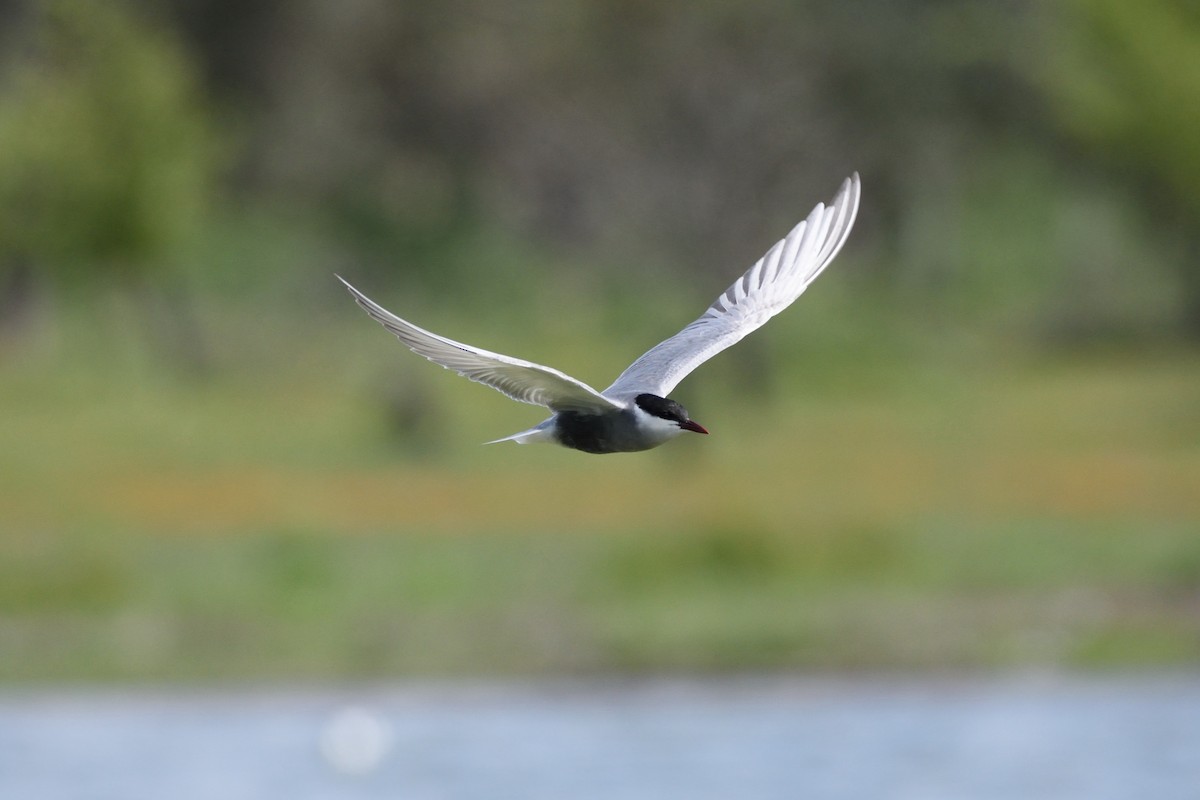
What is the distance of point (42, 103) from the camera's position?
37281 millimetres

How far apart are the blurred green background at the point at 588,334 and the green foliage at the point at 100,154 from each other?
0.27 feet

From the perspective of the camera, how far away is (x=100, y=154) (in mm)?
36156

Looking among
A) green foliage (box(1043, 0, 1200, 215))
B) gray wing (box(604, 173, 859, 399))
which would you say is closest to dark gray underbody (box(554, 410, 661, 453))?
gray wing (box(604, 173, 859, 399))

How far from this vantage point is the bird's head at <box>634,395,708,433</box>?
23.7 feet

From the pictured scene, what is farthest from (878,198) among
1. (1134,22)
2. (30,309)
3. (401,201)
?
(30,309)

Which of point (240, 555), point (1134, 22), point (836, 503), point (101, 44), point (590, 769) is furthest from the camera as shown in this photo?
point (101, 44)

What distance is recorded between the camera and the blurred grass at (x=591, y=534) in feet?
73.5

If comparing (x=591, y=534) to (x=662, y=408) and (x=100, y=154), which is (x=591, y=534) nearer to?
(x=100, y=154)

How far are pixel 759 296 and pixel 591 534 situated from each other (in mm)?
16543

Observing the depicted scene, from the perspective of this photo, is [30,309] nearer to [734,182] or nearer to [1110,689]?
[734,182]

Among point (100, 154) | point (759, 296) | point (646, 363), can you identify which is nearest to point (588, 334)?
point (100, 154)

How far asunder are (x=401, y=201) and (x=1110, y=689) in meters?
27.2

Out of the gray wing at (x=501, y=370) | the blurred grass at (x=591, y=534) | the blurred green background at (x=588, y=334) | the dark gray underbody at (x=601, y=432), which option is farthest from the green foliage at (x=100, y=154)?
the gray wing at (x=501, y=370)

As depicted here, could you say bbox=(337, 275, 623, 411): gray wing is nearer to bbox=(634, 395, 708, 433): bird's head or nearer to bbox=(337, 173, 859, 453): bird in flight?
bbox=(337, 173, 859, 453): bird in flight
